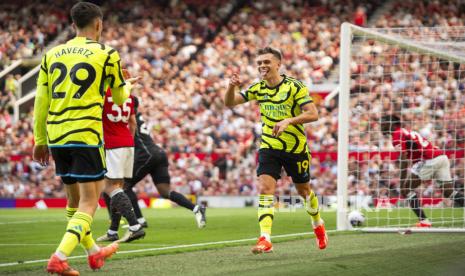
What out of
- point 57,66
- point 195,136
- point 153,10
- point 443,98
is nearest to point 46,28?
point 153,10

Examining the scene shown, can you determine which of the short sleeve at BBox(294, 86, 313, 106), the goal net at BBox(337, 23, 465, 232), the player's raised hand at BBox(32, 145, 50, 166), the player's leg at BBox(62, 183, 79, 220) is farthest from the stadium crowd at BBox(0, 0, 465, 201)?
the player's raised hand at BBox(32, 145, 50, 166)

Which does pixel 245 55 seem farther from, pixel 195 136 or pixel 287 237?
pixel 287 237

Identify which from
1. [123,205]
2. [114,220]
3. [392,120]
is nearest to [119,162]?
[123,205]

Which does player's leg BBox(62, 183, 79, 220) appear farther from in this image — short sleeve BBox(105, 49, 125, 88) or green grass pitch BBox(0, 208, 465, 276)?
short sleeve BBox(105, 49, 125, 88)

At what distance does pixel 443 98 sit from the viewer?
851 inches

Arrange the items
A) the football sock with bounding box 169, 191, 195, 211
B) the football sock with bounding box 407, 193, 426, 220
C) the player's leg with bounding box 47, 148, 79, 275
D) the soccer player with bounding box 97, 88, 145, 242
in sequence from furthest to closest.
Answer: the football sock with bounding box 407, 193, 426, 220, the football sock with bounding box 169, 191, 195, 211, the soccer player with bounding box 97, 88, 145, 242, the player's leg with bounding box 47, 148, 79, 275

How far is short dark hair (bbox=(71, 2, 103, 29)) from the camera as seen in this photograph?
24.0 feet

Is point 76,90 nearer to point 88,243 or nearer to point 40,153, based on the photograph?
point 40,153

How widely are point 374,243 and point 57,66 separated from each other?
5.04 metres

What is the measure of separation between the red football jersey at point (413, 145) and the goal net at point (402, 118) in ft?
0.32

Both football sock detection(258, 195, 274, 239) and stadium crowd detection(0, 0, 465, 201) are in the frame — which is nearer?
football sock detection(258, 195, 274, 239)

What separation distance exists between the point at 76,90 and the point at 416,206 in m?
8.78

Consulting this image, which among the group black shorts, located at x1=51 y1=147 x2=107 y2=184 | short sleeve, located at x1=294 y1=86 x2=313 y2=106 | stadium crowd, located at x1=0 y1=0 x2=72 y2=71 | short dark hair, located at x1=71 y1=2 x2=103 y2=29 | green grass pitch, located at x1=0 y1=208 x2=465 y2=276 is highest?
stadium crowd, located at x1=0 y1=0 x2=72 y2=71

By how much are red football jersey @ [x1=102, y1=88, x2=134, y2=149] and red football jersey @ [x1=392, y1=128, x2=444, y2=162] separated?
15.9ft
